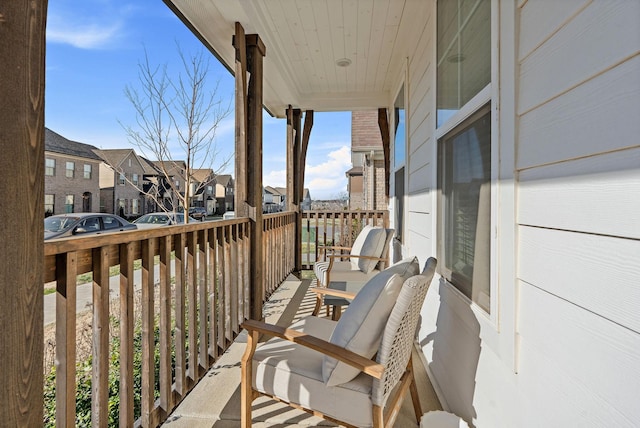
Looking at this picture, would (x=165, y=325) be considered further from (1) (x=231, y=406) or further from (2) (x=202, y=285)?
(1) (x=231, y=406)

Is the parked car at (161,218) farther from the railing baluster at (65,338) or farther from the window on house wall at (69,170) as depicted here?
the railing baluster at (65,338)

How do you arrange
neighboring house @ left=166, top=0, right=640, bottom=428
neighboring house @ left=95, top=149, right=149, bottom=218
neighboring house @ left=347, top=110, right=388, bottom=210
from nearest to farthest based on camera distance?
neighboring house @ left=166, top=0, right=640, bottom=428, neighboring house @ left=95, top=149, right=149, bottom=218, neighboring house @ left=347, top=110, right=388, bottom=210

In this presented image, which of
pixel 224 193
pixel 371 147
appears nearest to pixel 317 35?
pixel 371 147

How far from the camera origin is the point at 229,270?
Result: 264cm

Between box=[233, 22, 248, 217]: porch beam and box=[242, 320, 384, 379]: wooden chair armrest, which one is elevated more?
box=[233, 22, 248, 217]: porch beam

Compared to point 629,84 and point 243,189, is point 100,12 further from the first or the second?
point 629,84

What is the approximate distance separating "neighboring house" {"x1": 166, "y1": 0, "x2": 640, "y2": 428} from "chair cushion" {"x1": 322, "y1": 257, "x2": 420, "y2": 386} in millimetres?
413

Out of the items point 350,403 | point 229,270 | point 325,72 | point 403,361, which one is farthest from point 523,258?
point 325,72

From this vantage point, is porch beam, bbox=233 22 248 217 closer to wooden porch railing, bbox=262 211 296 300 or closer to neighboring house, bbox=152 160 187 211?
wooden porch railing, bbox=262 211 296 300

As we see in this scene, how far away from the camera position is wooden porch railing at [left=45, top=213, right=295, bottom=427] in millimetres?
1140

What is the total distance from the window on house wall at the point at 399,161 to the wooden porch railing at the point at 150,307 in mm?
1990

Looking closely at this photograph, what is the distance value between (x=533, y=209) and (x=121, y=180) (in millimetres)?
4824

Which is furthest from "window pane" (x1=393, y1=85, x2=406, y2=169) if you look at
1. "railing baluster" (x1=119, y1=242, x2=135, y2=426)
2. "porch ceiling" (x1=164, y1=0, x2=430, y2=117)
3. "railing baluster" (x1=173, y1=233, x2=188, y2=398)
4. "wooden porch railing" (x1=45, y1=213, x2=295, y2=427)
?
"railing baluster" (x1=119, y1=242, x2=135, y2=426)

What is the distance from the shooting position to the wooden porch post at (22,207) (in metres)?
0.80
